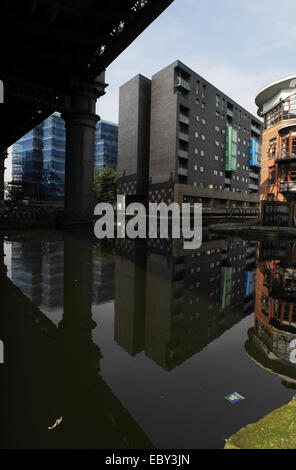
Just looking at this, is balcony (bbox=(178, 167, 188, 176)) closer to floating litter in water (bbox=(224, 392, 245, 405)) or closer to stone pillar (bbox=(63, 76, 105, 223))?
stone pillar (bbox=(63, 76, 105, 223))

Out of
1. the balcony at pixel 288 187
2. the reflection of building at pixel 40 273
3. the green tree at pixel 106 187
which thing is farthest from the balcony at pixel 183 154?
the reflection of building at pixel 40 273

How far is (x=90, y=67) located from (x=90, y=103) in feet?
10.2

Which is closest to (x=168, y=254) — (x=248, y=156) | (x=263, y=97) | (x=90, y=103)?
(x=90, y=103)

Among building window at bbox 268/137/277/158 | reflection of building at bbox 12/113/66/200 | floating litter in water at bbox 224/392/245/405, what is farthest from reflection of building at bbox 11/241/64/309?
reflection of building at bbox 12/113/66/200

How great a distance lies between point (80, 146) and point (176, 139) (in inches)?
1074

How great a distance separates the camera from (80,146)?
2541 cm

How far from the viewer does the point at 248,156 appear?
7212 centimetres

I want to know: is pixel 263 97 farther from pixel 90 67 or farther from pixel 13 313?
pixel 13 313

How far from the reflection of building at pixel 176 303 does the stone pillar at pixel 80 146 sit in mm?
15370

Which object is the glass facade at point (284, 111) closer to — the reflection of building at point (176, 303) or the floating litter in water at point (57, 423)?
the reflection of building at point (176, 303)

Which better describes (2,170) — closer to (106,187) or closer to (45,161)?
(106,187)

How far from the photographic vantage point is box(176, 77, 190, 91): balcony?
4772 cm

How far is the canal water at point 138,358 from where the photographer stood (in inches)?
106

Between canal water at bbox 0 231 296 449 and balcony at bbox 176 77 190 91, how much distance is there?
48.1m
